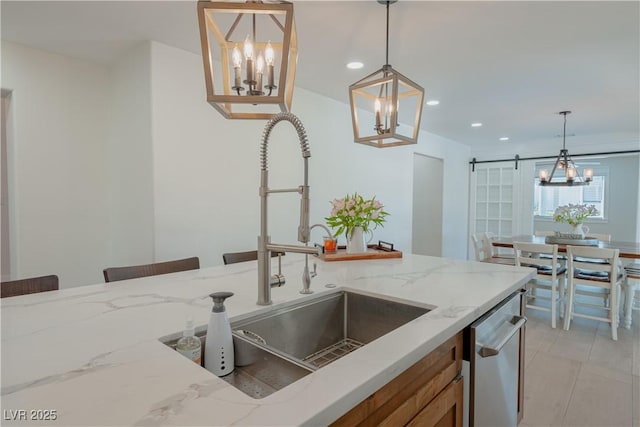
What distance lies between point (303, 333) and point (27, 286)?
3.86 feet

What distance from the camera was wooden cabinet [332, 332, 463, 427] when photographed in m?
0.79

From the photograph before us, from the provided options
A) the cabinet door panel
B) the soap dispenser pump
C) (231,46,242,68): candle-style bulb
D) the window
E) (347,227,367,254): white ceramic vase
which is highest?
(231,46,242,68): candle-style bulb

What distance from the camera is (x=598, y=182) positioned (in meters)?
7.56

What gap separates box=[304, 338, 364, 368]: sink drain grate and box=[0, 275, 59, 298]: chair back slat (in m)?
1.15

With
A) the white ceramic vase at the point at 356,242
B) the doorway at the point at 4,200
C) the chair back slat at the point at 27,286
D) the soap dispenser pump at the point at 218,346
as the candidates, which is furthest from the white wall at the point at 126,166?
the soap dispenser pump at the point at 218,346

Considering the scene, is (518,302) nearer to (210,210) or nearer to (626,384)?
(626,384)

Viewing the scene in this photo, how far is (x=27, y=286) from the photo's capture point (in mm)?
1428

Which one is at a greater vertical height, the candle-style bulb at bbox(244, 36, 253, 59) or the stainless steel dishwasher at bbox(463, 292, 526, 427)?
the candle-style bulb at bbox(244, 36, 253, 59)

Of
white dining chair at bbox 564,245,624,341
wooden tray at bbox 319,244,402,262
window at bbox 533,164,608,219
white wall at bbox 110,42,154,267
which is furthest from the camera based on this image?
window at bbox 533,164,608,219

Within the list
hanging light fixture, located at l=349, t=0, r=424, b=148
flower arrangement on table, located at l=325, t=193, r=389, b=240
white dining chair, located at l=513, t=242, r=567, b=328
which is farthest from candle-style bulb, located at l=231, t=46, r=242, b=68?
white dining chair, located at l=513, t=242, r=567, b=328

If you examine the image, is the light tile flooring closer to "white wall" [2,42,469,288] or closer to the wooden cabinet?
the wooden cabinet

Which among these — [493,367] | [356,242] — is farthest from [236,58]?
[493,367]

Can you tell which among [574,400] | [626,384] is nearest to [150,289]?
[574,400]

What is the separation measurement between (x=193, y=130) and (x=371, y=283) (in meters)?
1.97
